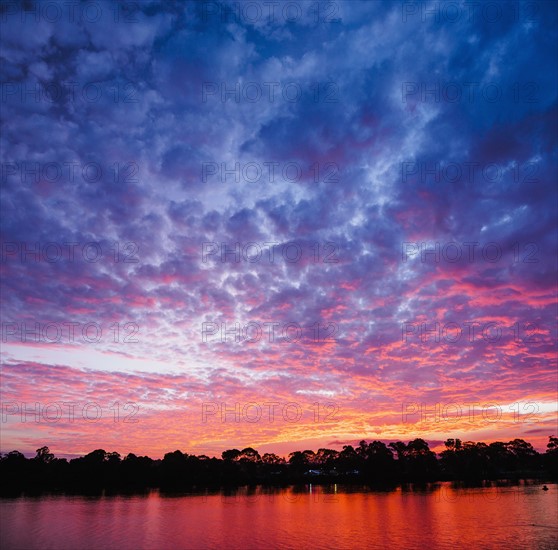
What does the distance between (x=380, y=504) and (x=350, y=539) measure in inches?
2168

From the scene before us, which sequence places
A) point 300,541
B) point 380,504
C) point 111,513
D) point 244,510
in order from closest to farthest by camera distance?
point 300,541 < point 111,513 < point 244,510 < point 380,504

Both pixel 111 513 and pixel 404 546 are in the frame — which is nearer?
pixel 404 546

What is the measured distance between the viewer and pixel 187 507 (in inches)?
4304

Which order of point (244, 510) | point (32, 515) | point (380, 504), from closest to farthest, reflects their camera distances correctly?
1. point (32, 515)
2. point (244, 510)
3. point (380, 504)

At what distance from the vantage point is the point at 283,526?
3036 inches

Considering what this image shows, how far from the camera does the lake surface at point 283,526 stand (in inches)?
2393

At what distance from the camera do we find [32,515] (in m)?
86.7

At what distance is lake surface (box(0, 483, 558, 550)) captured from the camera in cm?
6078

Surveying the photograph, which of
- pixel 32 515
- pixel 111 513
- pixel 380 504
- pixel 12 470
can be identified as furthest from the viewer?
pixel 12 470

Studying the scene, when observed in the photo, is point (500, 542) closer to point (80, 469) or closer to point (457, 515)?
point (457, 515)

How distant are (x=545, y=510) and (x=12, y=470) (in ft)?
651

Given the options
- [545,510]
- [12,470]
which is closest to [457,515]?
[545,510]

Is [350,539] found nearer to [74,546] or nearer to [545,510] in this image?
[74,546]

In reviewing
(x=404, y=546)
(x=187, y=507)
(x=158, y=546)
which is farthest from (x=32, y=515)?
(x=404, y=546)
